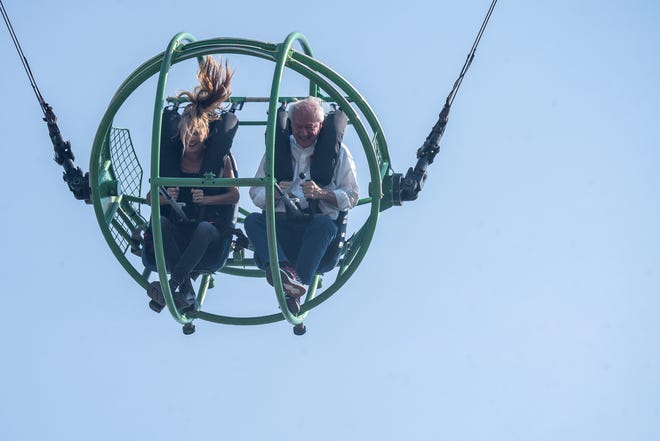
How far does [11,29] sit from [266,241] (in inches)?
112

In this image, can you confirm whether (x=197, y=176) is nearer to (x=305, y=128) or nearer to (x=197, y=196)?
(x=197, y=196)

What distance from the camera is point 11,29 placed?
13.3m

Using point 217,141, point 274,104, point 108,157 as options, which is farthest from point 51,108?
point 274,104

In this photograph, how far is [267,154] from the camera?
1190 cm

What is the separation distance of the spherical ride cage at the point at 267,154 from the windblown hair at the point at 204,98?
0.61 feet

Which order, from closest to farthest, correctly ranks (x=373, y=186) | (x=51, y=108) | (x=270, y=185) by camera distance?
1. (x=270, y=185)
2. (x=373, y=186)
3. (x=51, y=108)

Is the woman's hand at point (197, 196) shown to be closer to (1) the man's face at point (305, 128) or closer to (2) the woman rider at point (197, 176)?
(2) the woman rider at point (197, 176)

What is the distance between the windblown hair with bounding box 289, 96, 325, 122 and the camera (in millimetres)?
13094

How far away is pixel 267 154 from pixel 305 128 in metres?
1.28

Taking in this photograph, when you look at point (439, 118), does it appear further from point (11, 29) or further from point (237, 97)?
point (11, 29)

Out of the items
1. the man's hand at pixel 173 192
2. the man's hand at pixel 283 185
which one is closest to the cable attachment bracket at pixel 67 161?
the man's hand at pixel 173 192

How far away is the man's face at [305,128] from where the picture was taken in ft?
42.9

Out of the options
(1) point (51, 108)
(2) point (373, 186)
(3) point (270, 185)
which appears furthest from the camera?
(1) point (51, 108)

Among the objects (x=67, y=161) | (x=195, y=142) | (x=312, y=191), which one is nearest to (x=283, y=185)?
(x=312, y=191)
